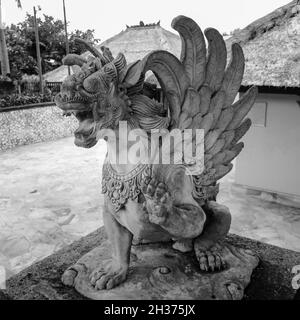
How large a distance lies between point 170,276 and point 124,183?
1.97 ft

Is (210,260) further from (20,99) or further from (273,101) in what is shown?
(20,99)

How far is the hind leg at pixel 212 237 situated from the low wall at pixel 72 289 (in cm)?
23

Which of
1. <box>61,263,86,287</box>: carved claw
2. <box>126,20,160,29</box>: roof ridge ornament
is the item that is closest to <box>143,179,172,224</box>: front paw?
<box>61,263,86,287</box>: carved claw

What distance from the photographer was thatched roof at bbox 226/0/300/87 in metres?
3.97

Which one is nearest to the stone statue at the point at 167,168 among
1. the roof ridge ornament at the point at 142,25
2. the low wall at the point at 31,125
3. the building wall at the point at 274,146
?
the building wall at the point at 274,146

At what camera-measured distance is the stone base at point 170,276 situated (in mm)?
1690

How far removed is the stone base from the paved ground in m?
1.75

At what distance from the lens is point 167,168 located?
157cm

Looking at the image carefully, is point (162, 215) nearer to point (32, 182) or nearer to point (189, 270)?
point (189, 270)

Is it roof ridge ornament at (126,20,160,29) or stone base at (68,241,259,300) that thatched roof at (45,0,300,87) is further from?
roof ridge ornament at (126,20,160,29)

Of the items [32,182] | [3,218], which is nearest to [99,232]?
[3,218]

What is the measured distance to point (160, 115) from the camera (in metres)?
1.58

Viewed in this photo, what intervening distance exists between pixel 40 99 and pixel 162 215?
902 cm

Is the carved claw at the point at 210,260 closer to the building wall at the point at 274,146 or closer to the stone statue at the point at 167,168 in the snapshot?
the stone statue at the point at 167,168
